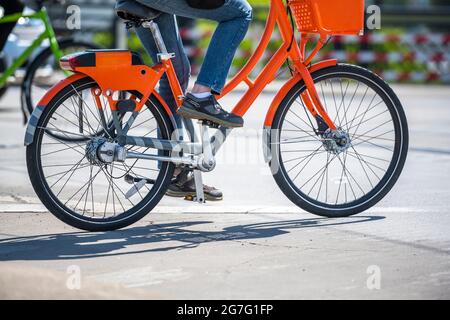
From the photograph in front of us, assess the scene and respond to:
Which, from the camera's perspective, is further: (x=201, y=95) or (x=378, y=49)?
(x=378, y=49)

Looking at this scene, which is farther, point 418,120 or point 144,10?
point 418,120

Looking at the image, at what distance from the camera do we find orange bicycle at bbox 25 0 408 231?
5.50 meters

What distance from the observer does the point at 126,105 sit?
5578 millimetres

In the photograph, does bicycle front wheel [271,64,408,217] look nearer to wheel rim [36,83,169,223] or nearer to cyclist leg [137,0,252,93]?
cyclist leg [137,0,252,93]

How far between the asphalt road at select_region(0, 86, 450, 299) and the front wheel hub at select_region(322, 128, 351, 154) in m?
0.40

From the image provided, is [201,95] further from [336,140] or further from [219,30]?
[336,140]

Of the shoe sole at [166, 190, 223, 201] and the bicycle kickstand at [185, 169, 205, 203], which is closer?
the bicycle kickstand at [185, 169, 205, 203]

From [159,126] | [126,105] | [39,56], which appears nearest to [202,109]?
[159,126]

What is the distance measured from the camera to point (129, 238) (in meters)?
5.51

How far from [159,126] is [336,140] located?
3.38 ft

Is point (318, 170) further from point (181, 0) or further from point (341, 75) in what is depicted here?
point (181, 0)

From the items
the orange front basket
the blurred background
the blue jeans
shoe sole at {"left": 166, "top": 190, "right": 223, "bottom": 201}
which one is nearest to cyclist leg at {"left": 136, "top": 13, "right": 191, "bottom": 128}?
the blue jeans
